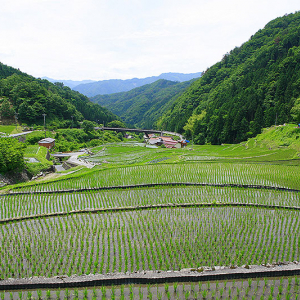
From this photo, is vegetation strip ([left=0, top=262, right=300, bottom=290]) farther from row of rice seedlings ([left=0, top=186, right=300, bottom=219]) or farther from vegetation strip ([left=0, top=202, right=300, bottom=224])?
row of rice seedlings ([left=0, top=186, right=300, bottom=219])

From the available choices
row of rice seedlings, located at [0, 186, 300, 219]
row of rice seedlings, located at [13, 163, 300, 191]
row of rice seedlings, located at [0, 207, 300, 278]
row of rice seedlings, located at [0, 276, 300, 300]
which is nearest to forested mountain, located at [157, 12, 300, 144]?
row of rice seedlings, located at [13, 163, 300, 191]

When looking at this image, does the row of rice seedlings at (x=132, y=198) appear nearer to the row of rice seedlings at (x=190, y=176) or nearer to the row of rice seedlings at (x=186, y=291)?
the row of rice seedlings at (x=190, y=176)

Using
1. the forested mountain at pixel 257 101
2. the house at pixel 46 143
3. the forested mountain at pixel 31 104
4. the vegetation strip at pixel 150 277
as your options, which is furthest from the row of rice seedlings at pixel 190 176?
the forested mountain at pixel 31 104

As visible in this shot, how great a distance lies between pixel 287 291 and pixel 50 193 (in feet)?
50.7

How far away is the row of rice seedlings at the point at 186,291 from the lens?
275 inches

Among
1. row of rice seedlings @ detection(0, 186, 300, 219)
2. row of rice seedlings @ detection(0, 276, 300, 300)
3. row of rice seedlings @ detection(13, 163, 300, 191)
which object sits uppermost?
row of rice seedlings @ detection(13, 163, 300, 191)

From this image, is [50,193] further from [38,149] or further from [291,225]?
[38,149]

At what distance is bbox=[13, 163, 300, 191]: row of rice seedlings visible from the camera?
18.8 meters

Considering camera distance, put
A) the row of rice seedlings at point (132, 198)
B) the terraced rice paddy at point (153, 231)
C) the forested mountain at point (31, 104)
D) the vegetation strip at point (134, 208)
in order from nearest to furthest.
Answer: the terraced rice paddy at point (153, 231) → the vegetation strip at point (134, 208) → the row of rice seedlings at point (132, 198) → the forested mountain at point (31, 104)

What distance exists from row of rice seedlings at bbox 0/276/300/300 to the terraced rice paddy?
3 cm

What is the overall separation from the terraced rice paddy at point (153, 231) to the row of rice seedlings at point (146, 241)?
1.6 inches

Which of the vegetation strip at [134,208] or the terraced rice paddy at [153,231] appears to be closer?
the terraced rice paddy at [153,231]

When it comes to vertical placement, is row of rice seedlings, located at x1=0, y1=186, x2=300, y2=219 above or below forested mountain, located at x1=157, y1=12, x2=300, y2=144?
below

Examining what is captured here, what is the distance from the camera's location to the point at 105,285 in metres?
7.45
